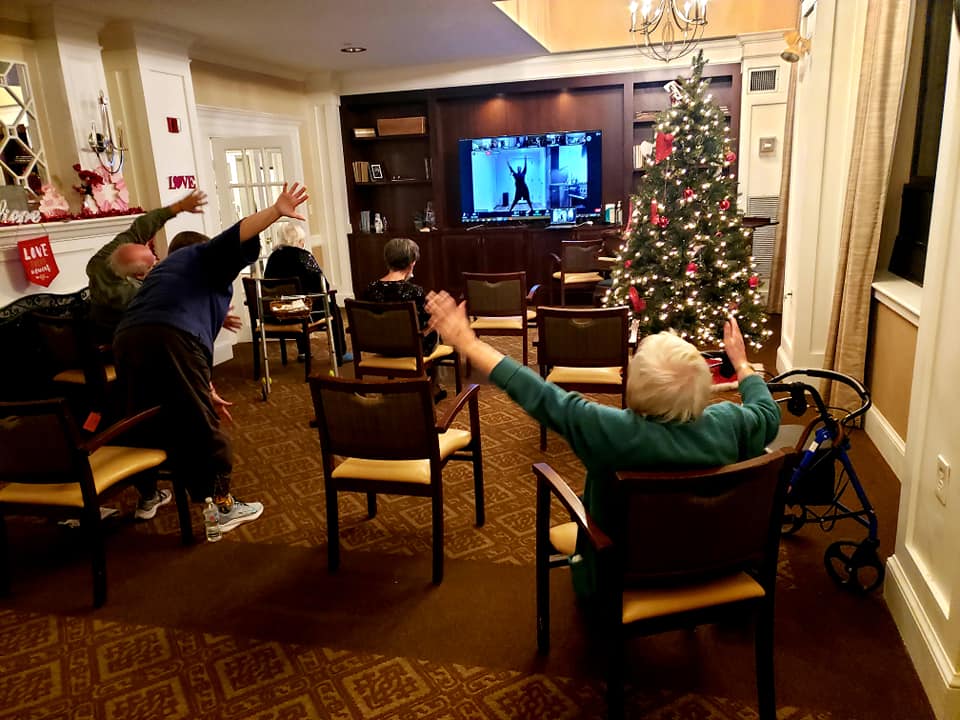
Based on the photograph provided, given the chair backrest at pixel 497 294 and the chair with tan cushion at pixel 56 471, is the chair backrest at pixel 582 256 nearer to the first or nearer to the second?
the chair backrest at pixel 497 294

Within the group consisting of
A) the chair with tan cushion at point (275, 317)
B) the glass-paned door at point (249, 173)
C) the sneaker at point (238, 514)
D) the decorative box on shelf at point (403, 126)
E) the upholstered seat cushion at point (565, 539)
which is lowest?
the sneaker at point (238, 514)

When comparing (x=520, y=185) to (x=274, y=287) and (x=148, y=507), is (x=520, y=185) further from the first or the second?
(x=148, y=507)

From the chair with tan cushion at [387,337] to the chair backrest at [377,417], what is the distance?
4.60 ft

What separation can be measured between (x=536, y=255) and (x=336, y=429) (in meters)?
5.38

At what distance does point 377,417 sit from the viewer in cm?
240

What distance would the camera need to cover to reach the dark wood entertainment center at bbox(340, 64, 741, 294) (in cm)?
721

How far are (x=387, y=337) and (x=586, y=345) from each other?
1.17 m

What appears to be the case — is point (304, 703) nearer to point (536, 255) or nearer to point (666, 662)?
point (666, 662)

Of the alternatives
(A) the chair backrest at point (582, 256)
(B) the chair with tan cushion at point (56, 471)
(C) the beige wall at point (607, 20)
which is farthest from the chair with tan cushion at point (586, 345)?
(C) the beige wall at point (607, 20)

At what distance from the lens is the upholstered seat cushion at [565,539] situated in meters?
2.08

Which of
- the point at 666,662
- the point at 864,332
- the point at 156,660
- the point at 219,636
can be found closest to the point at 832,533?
the point at 666,662

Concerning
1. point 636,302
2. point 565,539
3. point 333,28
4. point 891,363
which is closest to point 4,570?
point 565,539

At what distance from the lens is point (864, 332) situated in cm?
376

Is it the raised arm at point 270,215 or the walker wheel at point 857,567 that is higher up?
the raised arm at point 270,215
